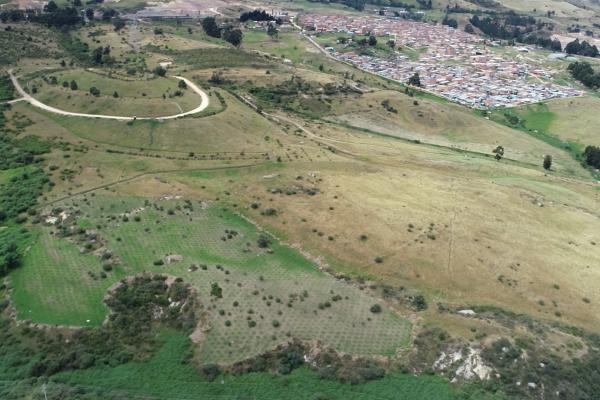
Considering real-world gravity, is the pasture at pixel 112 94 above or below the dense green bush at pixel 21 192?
above

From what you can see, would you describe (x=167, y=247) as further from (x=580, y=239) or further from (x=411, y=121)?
(x=411, y=121)

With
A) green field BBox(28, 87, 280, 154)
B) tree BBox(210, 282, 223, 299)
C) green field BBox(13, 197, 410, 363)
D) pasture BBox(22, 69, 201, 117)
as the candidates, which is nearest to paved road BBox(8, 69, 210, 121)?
pasture BBox(22, 69, 201, 117)

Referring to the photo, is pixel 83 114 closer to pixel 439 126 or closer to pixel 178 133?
pixel 178 133

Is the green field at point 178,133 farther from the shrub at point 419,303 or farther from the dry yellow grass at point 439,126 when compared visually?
the shrub at point 419,303

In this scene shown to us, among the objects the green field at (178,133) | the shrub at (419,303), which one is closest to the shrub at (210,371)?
the shrub at (419,303)

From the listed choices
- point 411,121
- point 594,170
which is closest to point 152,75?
point 411,121
